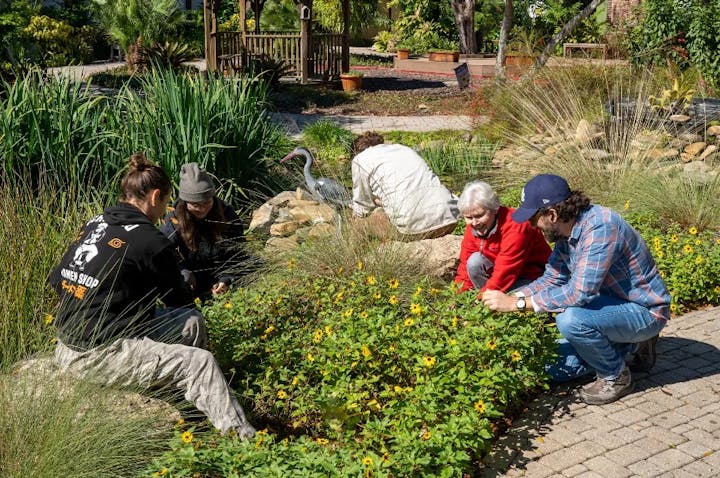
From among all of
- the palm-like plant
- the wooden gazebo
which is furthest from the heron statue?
the palm-like plant

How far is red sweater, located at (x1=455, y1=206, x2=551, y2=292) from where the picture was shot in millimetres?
5066

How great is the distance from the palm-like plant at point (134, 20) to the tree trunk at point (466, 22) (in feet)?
27.2

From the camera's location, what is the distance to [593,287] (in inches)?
174

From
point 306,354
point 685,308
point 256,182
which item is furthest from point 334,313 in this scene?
point 256,182

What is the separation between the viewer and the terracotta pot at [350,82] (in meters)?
20.3

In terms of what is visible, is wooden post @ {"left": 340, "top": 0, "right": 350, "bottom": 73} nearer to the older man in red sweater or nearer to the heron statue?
the heron statue

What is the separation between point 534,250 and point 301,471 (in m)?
2.24

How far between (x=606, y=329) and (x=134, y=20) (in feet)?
74.4

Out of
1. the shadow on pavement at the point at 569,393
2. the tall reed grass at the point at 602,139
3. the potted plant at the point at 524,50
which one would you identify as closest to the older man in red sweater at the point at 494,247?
the shadow on pavement at the point at 569,393

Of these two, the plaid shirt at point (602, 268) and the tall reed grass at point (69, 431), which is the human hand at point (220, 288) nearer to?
the tall reed grass at point (69, 431)

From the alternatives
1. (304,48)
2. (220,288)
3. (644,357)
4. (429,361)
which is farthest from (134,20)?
(429,361)

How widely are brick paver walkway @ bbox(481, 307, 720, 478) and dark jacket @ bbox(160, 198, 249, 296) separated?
91.1 inches

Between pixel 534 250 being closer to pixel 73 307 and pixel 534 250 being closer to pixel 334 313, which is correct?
pixel 334 313

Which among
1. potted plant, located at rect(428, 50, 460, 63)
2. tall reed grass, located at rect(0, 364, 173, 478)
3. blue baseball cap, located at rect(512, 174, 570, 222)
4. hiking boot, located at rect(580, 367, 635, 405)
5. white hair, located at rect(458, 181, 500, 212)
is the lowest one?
hiking boot, located at rect(580, 367, 635, 405)
